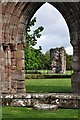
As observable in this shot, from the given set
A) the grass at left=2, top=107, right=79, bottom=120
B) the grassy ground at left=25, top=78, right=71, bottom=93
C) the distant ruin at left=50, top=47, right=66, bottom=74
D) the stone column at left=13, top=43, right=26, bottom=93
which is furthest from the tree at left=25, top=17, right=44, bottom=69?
the grass at left=2, top=107, right=79, bottom=120

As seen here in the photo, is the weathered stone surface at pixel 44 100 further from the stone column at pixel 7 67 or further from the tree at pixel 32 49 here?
the tree at pixel 32 49

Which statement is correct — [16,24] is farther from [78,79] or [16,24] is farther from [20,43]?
[78,79]

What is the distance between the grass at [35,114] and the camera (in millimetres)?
8969

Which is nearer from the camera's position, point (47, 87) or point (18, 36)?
point (18, 36)

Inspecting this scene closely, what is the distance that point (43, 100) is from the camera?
433 inches

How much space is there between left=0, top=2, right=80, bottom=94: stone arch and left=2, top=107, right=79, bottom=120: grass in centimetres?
340

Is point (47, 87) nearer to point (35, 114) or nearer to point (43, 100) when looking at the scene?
point (43, 100)

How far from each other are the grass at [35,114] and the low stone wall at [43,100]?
53 cm

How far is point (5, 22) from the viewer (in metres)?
13.6

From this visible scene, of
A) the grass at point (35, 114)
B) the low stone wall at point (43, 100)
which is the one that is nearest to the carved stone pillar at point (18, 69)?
the low stone wall at point (43, 100)

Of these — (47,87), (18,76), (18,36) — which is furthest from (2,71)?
(47,87)

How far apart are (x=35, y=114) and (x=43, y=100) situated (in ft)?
5.38

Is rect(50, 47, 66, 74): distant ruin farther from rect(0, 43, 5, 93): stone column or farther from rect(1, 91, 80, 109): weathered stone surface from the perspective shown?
rect(1, 91, 80, 109): weathered stone surface

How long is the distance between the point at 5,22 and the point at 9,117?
529cm
